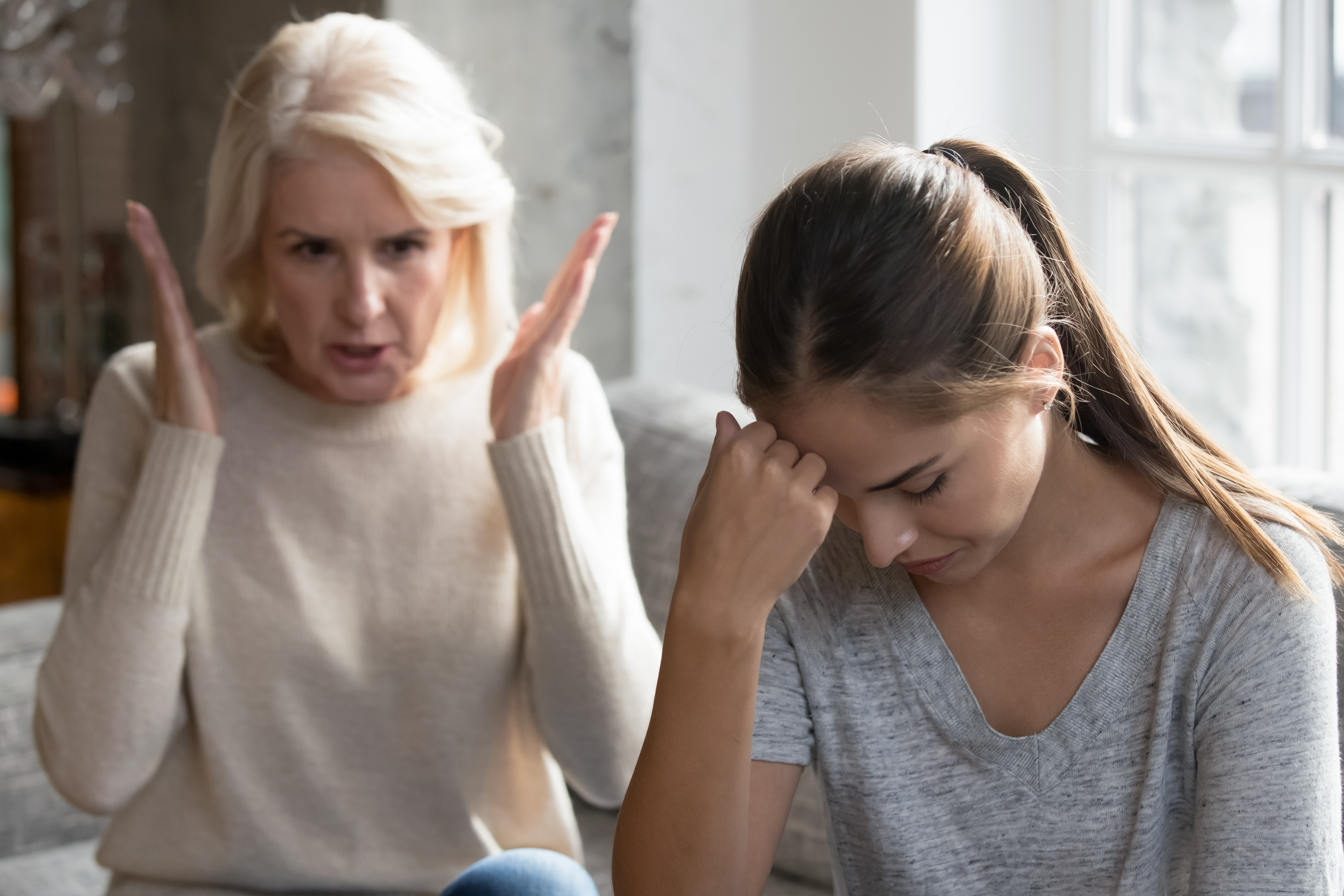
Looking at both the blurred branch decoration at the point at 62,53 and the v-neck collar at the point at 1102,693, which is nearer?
the v-neck collar at the point at 1102,693

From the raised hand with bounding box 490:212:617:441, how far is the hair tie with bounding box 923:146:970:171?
45cm

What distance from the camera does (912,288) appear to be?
854 mm

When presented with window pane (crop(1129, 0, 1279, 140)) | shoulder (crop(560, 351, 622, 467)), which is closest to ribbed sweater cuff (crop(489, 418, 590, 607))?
shoulder (crop(560, 351, 622, 467))

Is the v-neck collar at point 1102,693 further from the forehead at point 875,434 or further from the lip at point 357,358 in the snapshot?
the lip at point 357,358

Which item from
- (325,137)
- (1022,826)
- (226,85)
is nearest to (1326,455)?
(1022,826)

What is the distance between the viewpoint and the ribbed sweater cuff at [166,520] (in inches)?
52.6

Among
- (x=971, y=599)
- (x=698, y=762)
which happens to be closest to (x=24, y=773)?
(x=698, y=762)

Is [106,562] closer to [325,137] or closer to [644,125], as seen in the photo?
[325,137]

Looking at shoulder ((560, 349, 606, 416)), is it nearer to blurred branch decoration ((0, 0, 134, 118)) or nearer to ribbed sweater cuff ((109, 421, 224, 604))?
ribbed sweater cuff ((109, 421, 224, 604))

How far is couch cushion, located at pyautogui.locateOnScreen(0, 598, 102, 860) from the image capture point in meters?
1.65

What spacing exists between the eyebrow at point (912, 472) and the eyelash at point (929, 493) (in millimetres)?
14

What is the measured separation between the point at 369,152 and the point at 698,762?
2.37 feet

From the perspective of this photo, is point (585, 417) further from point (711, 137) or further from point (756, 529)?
point (711, 137)

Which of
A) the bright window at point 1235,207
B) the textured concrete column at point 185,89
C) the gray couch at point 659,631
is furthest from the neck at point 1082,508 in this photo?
the textured concrete column at point 185,89
